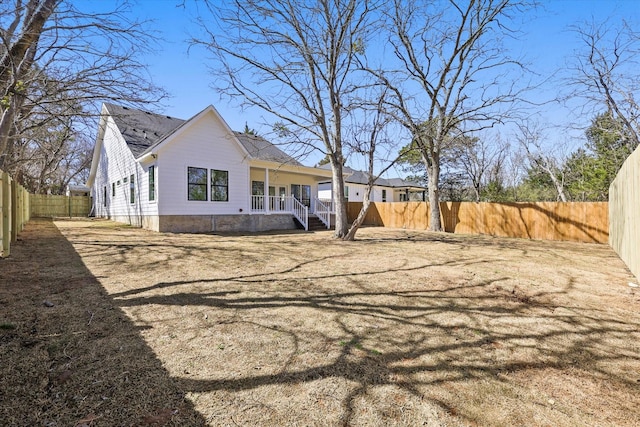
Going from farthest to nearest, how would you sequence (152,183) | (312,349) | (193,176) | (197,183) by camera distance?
(197,183) → (193,176) → (152,183) → (312,349)

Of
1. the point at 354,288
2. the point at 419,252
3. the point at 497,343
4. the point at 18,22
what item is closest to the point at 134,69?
the point at 18,22

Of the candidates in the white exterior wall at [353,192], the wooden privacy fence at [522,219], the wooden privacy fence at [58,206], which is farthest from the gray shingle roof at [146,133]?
the white exterior wall at [353,192]

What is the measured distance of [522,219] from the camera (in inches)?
547

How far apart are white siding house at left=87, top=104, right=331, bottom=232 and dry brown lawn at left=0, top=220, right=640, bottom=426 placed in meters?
7.41

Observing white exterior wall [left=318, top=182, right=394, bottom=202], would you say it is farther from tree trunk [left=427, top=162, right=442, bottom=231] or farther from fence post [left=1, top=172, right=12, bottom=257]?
fence post [left=1, top=172, right=12, bottom=257]

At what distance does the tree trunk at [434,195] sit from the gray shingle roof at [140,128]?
1231cm

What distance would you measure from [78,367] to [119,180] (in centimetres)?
1760

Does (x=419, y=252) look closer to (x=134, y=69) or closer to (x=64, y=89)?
(x=134, y=69)

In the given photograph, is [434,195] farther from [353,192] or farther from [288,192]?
[353,192]

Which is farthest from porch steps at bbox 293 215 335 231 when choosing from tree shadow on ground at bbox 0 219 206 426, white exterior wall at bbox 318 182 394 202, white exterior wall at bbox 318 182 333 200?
white exterior wall at bbox 318 182 333 200

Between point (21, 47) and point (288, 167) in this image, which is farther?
point (288, 167)

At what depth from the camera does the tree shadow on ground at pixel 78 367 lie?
189 centimetres

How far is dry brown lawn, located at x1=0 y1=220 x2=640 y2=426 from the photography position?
1981mm

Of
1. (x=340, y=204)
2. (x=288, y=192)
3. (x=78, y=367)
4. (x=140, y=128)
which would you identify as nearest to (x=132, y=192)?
(x=140, y=128)
